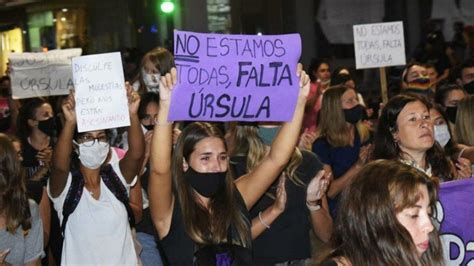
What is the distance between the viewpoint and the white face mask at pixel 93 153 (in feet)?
19.5

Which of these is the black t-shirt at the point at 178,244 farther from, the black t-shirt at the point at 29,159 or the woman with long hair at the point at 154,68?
the woman with long hair at the point at 154,68

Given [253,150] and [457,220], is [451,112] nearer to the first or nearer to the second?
[253,150]

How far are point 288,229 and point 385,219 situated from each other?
7.55 ft

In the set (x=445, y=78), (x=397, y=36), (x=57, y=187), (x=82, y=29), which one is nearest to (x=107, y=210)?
(x=57, y=187)

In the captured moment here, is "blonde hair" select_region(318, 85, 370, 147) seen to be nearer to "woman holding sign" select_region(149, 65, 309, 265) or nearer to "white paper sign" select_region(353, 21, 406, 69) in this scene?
"white paper sign" select_region(353, 21, 406, 69)

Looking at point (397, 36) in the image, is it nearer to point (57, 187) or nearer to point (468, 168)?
point (468, 168)

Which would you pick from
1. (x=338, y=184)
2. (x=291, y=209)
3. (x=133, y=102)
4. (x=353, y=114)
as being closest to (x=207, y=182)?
(x=291, y=209)

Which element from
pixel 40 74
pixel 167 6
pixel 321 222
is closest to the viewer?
pixel 321 222

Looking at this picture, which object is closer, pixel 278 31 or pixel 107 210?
pixel 107 210

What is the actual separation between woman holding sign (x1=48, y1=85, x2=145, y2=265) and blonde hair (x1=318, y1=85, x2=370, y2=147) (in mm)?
2241

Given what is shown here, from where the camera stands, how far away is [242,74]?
5.08m

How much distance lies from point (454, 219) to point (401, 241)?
174 cm

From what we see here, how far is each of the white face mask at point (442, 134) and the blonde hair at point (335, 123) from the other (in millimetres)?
1164

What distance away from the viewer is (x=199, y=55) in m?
4.97
